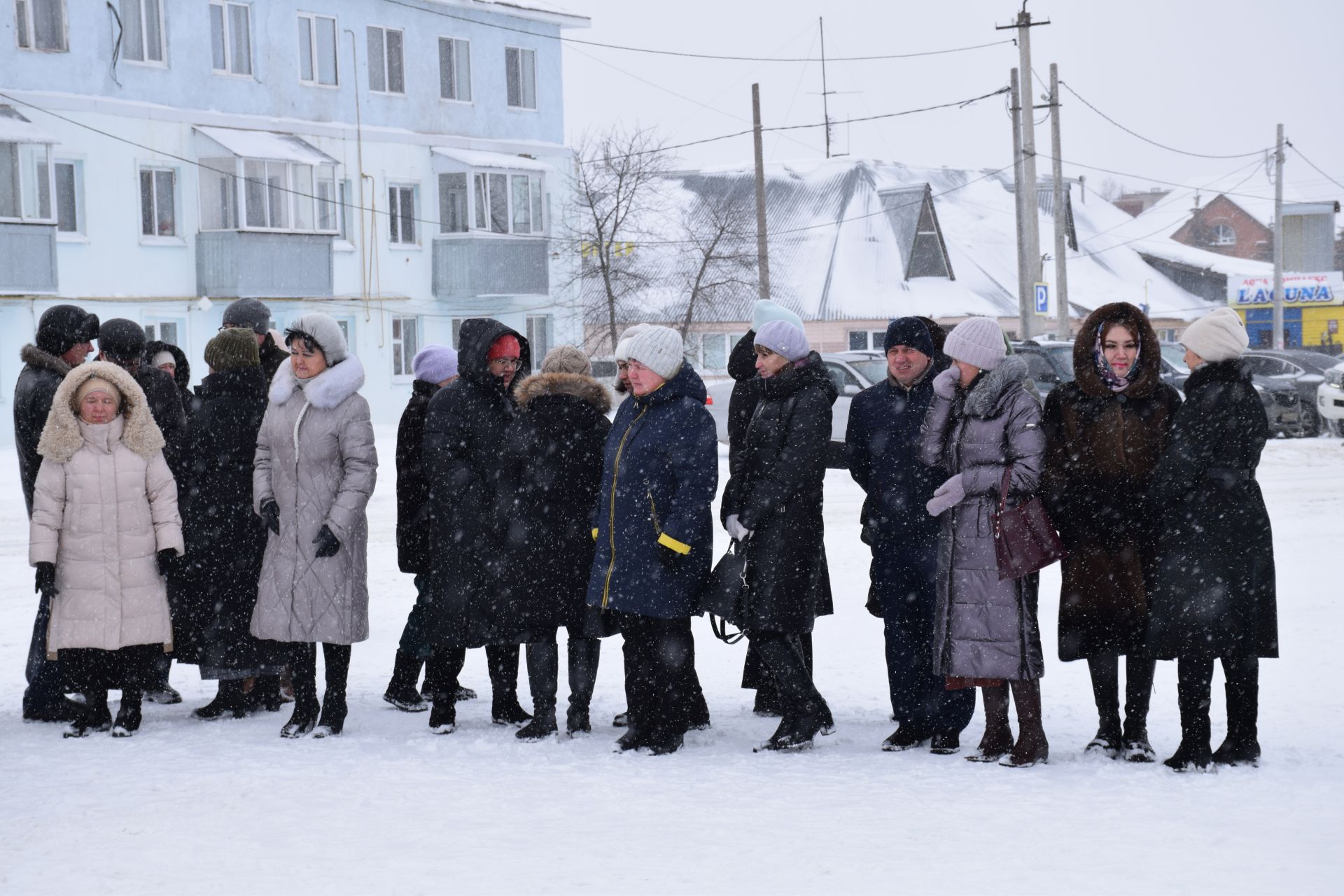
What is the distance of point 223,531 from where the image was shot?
7004mm

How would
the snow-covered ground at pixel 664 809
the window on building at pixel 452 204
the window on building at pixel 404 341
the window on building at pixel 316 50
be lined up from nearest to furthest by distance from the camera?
the snow-covered ground at pixel 664 809 → the window on building at pixel 316 50 → the window on building at pixel 404 341 → the window on building at pixel 452 204

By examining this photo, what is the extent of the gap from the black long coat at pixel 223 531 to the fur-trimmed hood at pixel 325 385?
296 millimetres

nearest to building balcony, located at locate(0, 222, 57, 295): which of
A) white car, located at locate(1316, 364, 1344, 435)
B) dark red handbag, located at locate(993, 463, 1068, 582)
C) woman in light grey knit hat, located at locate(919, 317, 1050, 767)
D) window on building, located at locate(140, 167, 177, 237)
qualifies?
window on building, located at locate(140, 167, 177, 237)

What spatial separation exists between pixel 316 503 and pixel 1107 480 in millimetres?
3251

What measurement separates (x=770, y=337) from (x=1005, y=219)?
47082 millimetres

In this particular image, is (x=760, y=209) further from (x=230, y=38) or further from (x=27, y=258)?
(x=27, y=258)

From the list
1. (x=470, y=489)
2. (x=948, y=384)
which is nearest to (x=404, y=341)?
(x=470, y=489)

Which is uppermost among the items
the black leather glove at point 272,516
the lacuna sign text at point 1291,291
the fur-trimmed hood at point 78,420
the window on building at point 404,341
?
the lacuna sign text at point 1291,291

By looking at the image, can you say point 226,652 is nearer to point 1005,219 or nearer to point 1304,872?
point 1304,872

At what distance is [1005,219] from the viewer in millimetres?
51562

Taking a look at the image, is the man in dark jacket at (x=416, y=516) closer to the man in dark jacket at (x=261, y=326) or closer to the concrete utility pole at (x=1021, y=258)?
the man in dark jacket at (x=261, y=326)

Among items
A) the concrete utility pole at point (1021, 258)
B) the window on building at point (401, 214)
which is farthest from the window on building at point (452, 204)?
the concrete utility pole at point (1021, 258)

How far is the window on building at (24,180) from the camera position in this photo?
24750mm

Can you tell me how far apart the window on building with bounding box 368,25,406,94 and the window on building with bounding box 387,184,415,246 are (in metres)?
1.97
